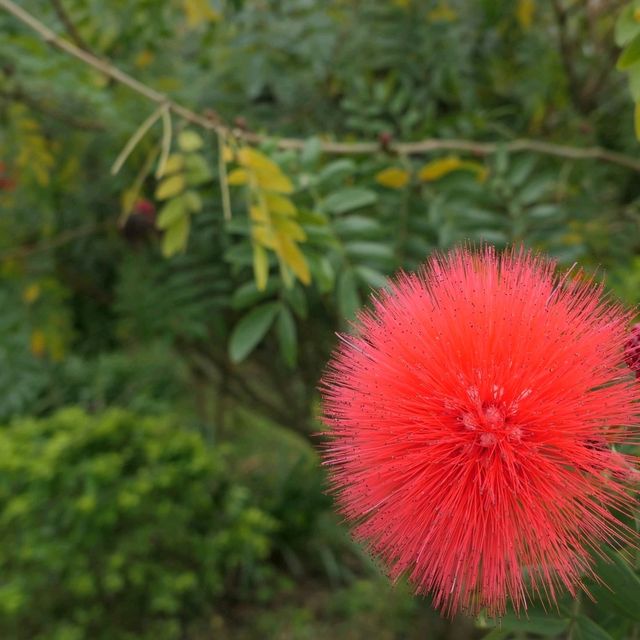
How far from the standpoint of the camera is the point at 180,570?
3.49 metres

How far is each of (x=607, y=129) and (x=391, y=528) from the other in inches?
91.4

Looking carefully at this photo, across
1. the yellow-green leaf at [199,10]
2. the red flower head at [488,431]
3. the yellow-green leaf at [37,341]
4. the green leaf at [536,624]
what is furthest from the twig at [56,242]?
the green leaf at [536,624]

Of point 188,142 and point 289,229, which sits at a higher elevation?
point 188,142

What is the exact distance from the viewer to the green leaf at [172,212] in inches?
62.4

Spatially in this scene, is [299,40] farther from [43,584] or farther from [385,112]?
[43,584]

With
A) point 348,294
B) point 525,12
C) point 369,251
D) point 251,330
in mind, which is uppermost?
point 525,12

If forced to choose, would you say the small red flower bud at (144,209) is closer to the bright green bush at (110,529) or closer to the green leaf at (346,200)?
the green leaf at (346,200)

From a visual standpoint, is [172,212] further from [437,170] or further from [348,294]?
[437,170]

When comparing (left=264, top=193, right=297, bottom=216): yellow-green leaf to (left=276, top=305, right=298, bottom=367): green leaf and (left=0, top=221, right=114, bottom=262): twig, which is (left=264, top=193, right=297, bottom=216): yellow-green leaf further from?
(left=0, top=221, right=114, bottom=262): twig

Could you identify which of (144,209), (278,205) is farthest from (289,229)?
(144,209)

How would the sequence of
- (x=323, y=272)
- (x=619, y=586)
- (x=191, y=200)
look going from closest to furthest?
(x=619, y=586), (x=323, y=272), (x=191, y=200)

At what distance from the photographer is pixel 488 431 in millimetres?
812

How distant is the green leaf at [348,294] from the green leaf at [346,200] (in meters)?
0.15

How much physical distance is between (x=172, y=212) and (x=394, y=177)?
22.6 inches
